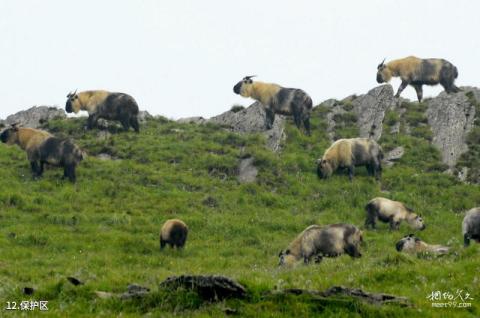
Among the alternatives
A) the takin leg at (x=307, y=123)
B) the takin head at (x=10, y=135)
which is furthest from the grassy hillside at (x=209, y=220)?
the takin leg at (x=307, y=123)

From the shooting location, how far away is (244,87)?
137 feet

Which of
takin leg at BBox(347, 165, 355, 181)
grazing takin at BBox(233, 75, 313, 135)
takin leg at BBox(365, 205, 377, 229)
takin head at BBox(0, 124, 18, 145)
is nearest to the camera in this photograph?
takin leg at BBox(365, 205, 377, 229)

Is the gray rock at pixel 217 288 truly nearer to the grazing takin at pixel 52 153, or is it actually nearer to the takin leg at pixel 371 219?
the takin leg at pixel 371 219

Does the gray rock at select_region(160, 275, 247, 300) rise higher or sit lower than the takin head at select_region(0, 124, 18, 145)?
lower

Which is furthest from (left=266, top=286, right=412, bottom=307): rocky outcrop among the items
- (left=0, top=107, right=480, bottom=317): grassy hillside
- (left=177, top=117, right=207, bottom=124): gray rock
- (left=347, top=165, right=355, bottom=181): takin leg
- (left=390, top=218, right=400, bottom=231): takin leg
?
(left=177, top=117, right=207, bottom=124): gray rock

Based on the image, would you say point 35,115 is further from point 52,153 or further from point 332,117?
point 332,117

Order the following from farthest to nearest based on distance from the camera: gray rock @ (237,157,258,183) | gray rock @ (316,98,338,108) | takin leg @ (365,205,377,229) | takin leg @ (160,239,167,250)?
gray rock @ (316,98,338,108)
gray rock @ (237,157,258,183)
takin leg @ (365,205,377,229)
takin leg @ (160,239,167,250)

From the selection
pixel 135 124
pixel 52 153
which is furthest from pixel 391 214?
pixel 135 124

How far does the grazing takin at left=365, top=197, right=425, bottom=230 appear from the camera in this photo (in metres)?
26.8

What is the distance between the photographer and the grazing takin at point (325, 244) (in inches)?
838

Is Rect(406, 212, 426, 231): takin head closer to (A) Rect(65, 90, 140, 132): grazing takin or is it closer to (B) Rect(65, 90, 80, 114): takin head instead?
(A) Rect(65, 90, 140, 132): grazing takin

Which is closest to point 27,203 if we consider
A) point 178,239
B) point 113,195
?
point 113,195

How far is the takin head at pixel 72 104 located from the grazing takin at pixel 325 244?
2177cm

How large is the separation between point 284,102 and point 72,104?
11721mm
